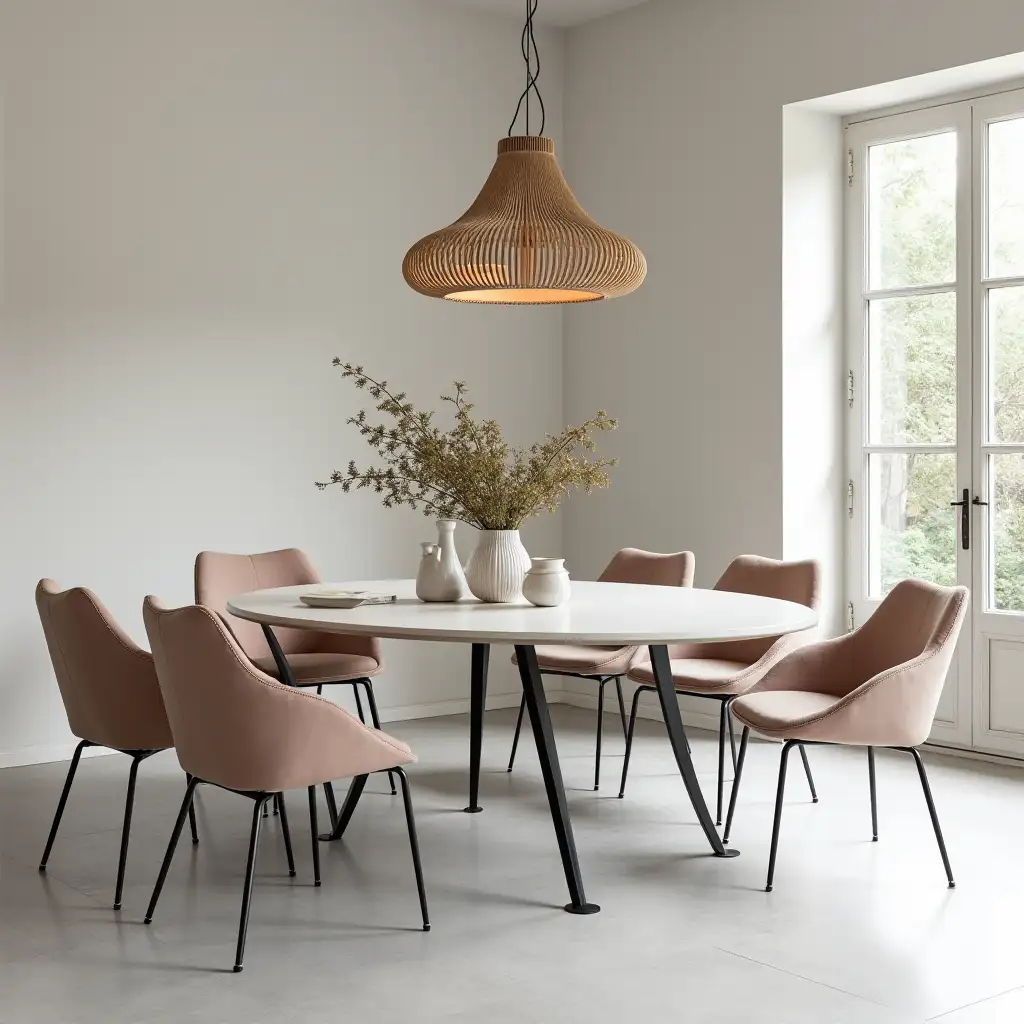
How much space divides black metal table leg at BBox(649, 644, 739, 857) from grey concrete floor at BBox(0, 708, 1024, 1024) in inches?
3.8

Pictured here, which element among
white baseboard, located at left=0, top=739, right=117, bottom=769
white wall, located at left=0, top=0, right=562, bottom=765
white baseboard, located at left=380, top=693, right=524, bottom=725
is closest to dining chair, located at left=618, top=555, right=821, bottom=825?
white baseboard, located at left=380, top=693, right=524, bottom=725

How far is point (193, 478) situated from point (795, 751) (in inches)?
109

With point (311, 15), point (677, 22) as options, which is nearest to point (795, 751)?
point (677, 22)

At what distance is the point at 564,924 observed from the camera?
342 cm

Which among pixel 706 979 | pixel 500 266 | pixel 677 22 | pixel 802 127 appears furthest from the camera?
pixel 677 22

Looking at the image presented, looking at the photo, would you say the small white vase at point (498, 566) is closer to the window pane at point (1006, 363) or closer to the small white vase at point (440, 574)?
the small white vase at point (440, 574)

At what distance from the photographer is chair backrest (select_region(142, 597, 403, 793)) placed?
10.3ft

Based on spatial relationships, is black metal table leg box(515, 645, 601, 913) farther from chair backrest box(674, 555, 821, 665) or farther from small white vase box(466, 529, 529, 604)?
chair backrest box(674, 555, 821, 665)

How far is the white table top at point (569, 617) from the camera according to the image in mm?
3338

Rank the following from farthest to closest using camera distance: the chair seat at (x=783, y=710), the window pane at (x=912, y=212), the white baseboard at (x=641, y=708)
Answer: the white baseboard at (x=641, y=708) → the window pane at (x=912, y=212) → the chair seat at (x=783, y=710)

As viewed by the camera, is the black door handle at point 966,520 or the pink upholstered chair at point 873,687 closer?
the pink upholstered chair at point 873,687

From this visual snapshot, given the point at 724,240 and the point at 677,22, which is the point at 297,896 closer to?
the point at 724,240

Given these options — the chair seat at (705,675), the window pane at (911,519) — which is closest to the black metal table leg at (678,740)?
the chair seat at (705,675)

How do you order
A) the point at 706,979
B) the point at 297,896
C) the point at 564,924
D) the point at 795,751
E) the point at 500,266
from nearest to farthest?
the point at 706,979
the point at 564,924
the point at 297,896
the point at 500,266
the point at 795,751
